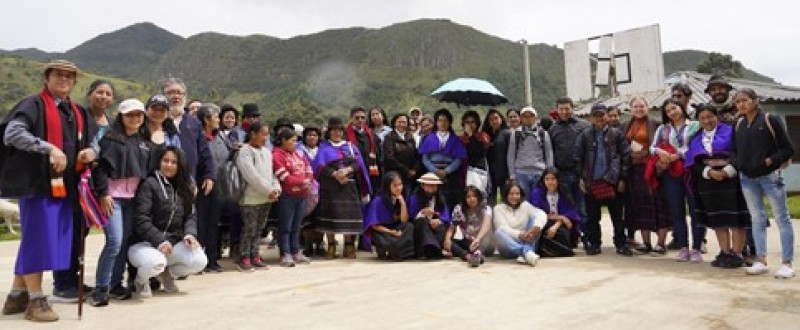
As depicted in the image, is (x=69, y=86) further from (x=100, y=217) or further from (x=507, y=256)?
(x=507, y=256)

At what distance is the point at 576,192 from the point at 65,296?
5.56 m

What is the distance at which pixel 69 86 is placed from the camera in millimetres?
4500

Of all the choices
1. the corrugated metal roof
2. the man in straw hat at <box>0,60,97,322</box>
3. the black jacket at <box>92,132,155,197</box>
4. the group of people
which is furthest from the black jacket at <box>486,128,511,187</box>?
the corrugated metal roof

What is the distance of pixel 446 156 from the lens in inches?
297

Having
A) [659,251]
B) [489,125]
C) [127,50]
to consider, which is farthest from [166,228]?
[127,50]

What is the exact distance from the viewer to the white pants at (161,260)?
4.69 metres

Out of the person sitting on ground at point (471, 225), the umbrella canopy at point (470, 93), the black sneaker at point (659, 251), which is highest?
the umbrella canopy at point (470, 93)

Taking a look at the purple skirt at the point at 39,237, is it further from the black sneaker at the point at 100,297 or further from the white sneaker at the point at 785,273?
the white sneaker at the point at 785,273

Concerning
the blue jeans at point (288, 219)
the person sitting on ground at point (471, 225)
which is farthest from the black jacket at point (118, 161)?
the person sitting on ground at point (471, 225)

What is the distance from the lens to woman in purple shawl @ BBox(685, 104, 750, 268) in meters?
5.87

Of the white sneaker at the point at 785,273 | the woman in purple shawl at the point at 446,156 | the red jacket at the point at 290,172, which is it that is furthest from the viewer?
the woman in purple shawl at the point at 446,156

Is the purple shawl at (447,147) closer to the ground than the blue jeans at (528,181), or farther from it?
farther from it

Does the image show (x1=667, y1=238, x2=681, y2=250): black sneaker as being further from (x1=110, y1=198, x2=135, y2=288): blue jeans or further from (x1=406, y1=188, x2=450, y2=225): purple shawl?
(x1=110, y1=198, x2=135, y2=288): blue jeans

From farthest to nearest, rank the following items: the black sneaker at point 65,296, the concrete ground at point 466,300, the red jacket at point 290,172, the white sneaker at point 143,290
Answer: the red jacket at point 290,172, the white sneaker at point 143,290, the black sneaker at point 65,296, the concrete ground at point 466,300
